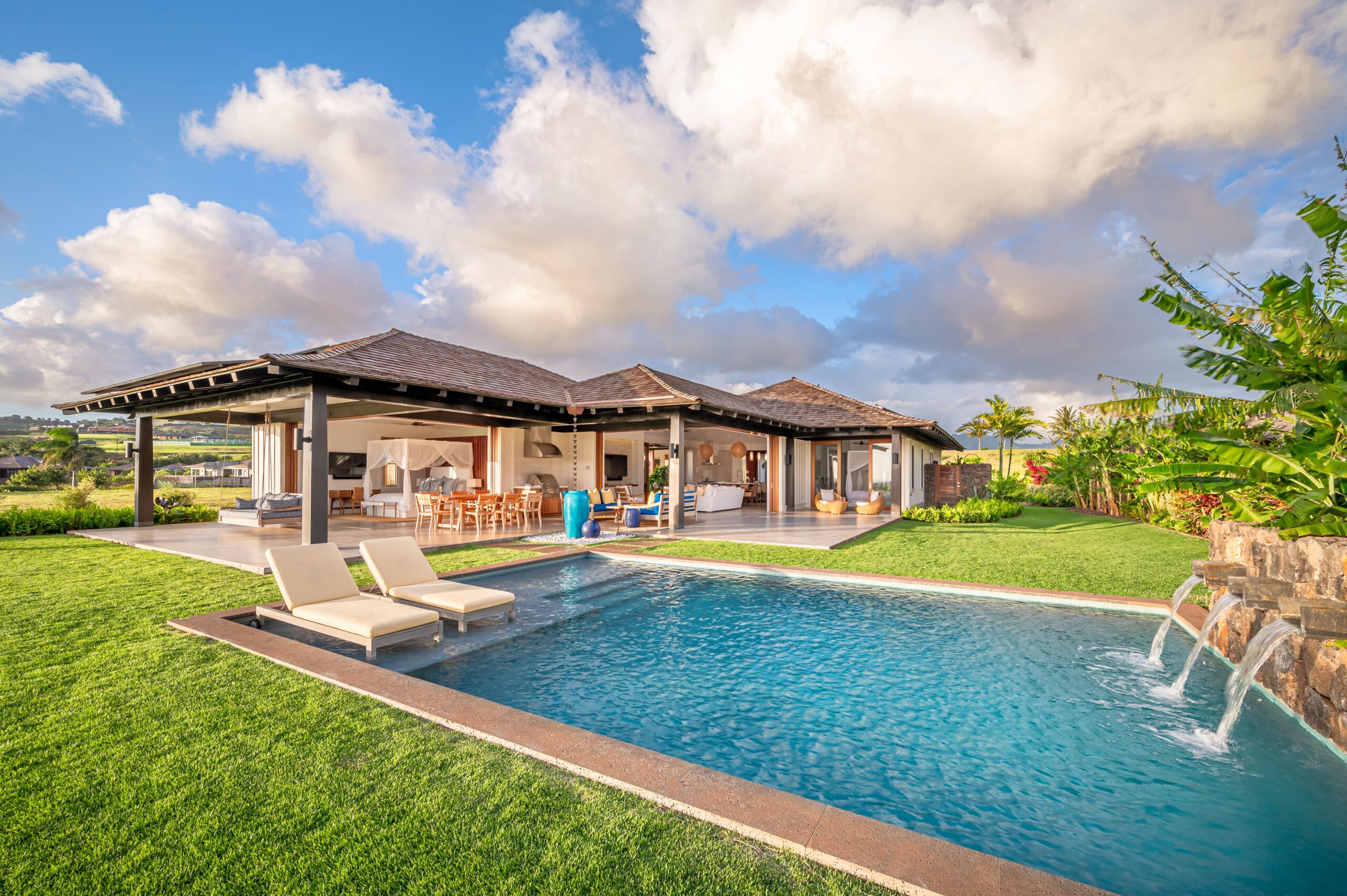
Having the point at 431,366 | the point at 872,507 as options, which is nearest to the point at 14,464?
the point at 431,366

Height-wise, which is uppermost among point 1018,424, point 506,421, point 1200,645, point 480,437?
point 1018,424

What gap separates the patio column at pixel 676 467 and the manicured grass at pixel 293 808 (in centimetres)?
1031

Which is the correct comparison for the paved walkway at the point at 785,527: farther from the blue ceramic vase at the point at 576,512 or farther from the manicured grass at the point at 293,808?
the manicured grass at the point at 293,808

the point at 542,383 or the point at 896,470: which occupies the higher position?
the point at 542,383

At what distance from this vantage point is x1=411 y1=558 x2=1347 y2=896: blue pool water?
8.51 feet

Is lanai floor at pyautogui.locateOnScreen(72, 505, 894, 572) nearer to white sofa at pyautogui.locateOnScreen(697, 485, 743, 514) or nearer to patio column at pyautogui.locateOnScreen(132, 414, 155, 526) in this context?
patio column at pyautogui.locateOnScreen(132, 414, 155, 526)

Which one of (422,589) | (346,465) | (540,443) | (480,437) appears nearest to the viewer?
(422,589)

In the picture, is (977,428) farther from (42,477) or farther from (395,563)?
(42,477)

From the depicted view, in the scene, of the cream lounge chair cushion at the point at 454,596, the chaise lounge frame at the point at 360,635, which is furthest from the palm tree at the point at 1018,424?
the chaise lounge frame at the point at 360,635

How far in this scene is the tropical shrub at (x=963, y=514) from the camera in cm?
1683

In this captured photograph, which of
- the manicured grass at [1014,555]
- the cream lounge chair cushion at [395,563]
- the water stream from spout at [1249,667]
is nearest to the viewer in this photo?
the water stream from spout at [1249,667]

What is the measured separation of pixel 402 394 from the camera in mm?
11219

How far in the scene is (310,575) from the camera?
5.59m

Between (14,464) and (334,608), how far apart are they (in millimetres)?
45308
